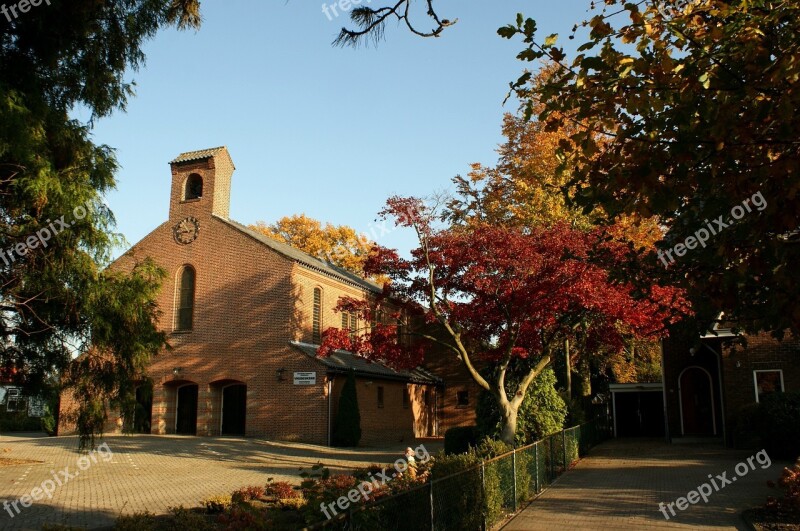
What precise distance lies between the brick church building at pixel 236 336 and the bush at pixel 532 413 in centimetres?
944

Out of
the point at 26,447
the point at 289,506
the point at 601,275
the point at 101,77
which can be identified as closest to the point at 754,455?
the point at 601,275

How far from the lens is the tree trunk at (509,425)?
16141 millimetres

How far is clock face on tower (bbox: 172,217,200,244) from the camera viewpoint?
96.3 feet

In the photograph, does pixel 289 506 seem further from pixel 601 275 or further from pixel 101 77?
pixel 601 275

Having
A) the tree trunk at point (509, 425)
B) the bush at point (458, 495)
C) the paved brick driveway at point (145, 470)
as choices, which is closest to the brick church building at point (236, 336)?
the paved brick driveway at point (145, 470)

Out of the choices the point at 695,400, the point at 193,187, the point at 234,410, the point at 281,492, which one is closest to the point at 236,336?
the point at 234,410

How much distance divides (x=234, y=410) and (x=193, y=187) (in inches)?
408

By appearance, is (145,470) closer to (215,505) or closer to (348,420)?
(215,505)

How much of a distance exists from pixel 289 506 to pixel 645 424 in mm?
29398

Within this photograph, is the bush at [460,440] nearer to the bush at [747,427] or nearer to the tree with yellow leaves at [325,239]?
the bush at [747,427]

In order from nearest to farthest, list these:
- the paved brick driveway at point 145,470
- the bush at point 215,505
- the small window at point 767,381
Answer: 1. the bush at point 215,505
2. the paved brick driveway at point 145,470
3. the small window at point 767,381

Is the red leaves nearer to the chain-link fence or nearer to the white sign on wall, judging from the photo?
the chain-link fence

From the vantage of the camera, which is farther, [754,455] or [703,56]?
[754,455]

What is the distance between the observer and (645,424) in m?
35.8
